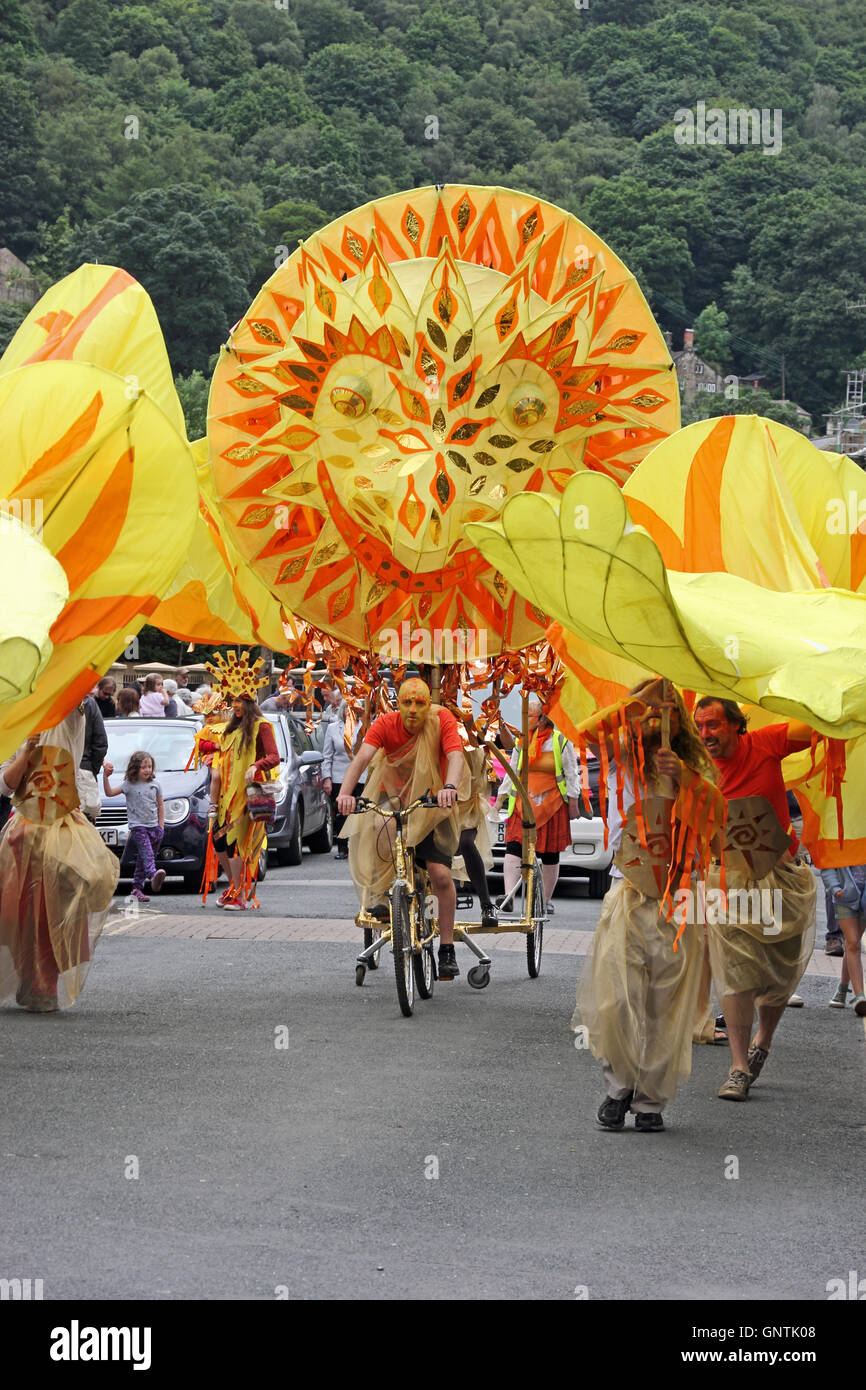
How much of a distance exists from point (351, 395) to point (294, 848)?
11.3m

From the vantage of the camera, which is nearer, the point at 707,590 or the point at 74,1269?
the point at 74,1269

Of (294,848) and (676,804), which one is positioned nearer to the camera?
(676,804)

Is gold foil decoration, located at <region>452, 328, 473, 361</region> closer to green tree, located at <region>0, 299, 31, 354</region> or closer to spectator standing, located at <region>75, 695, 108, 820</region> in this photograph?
spectator standing, located at <region>75, 695, 108, 820</region>

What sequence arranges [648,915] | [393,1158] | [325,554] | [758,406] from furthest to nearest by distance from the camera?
[758,406] → [325,554] → [648,915] → [393,1158]

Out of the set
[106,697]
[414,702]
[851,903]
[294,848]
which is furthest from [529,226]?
[294,848]

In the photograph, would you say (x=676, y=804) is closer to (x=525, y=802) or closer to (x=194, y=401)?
(x=525, y=802)

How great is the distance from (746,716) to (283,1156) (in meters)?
3.17

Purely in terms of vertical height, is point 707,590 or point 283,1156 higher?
point 707,590

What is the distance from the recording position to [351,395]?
1005 centimetres

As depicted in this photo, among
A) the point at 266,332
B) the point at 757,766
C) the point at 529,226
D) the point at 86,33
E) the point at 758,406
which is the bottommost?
the point at 757,766

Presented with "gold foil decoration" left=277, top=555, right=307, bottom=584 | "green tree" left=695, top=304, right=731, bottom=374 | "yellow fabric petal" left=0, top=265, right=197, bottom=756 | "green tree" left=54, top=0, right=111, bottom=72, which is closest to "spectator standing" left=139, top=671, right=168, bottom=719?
"gold foil decoration" left=277, top=555, right=307, bottom=584
